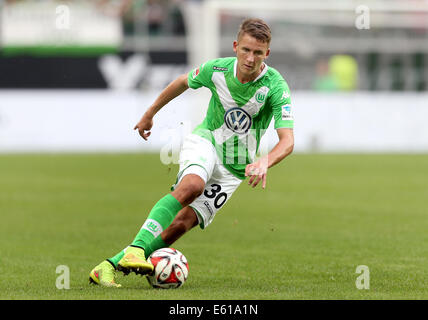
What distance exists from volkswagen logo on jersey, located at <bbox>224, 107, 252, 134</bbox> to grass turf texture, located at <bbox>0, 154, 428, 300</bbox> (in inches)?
31.3

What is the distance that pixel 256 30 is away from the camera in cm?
717

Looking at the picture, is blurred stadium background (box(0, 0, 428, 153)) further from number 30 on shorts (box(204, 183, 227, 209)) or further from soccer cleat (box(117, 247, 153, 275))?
soccer cleat (box(117, 247, 153, 275))

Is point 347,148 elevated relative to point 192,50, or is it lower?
lower

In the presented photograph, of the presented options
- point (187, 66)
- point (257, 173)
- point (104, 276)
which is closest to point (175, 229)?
point (104, 276)

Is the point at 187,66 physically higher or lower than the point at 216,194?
lower

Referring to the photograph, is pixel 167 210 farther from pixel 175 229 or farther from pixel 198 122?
pixel 198 122

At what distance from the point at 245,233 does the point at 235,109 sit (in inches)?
164

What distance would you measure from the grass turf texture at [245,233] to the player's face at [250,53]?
1387 millimetres

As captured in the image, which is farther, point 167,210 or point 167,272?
point 167,272

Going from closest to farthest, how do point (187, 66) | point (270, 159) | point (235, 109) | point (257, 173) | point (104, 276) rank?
1. point (257, 173)
2. point (270, 159)
3. point (104, 276)
4. point (235, 109)
5. point (187, 66)

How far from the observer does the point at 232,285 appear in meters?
7.46
